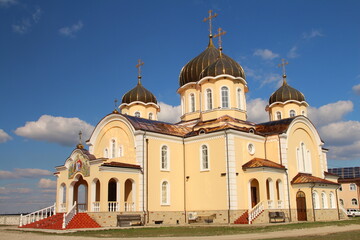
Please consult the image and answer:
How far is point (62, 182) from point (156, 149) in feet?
23.3

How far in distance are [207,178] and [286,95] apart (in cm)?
1593

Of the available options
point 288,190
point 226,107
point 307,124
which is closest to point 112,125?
point 226,107

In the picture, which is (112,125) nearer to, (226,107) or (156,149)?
(156,149)

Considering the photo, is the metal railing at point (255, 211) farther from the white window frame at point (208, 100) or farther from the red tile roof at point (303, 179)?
the white window frame at point (208, 100)

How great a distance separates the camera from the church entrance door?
28109 millimetres

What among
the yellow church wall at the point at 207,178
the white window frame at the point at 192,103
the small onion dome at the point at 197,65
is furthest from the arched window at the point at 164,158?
the small onion dome at the point at 197,65

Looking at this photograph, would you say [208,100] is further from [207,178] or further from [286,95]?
[286,95]

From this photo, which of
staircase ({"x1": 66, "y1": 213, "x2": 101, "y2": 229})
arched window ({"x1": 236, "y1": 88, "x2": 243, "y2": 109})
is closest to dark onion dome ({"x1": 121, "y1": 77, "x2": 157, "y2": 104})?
arched window ({"x1": 236, "y1": 88, "x2": 243, "y2": 109})

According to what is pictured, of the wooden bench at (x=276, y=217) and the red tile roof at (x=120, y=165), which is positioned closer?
the red tile roof at (x=120, y=165)

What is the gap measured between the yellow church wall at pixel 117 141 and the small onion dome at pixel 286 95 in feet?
59.6

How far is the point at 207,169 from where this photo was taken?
2792 cm

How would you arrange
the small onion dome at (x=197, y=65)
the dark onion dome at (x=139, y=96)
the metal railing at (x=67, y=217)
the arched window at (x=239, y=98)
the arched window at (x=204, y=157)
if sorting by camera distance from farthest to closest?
the dark onion dome at (x=139, y=96) < the small onion dome at (x=197, y=65) < the arched window at (x=239, y=98) < the arched window at (x=204, y=157) < the metal railing at (x=67, y=217)

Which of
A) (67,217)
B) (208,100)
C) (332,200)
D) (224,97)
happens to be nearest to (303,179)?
(332,200)

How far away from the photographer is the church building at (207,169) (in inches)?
1018
